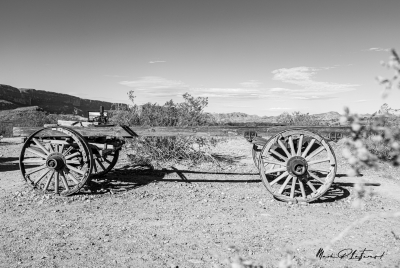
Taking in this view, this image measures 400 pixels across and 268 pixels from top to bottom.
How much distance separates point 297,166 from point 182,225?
2.46m

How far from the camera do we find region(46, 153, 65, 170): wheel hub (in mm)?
6211

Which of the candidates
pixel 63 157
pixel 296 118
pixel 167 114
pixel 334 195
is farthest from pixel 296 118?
pixel 63 157

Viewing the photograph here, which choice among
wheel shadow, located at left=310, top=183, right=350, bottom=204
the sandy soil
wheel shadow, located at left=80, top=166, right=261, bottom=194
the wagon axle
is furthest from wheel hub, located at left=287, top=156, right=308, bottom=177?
the wagon axle

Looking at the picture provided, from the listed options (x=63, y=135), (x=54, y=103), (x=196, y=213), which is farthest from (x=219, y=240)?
(x=54, y=103)

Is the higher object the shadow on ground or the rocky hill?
the rocky hill

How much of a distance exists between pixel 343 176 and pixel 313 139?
2.98 m

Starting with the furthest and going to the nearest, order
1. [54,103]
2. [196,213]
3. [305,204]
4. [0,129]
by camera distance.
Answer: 1. [54,103]
2. [0,129]
3. [305,204]
4. [196,213]

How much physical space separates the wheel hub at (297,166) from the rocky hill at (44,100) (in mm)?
47296

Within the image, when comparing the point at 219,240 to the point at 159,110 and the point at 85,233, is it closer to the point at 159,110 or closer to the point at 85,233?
the point at 85,233

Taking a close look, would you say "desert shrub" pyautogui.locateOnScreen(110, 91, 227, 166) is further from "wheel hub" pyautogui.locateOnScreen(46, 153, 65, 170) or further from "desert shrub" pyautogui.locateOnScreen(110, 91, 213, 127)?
"wheel hub" pyautogui.locateOnScreen(46, 153, 65, 170)

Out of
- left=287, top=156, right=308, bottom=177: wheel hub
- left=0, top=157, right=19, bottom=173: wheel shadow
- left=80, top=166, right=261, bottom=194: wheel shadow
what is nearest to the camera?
left=287, top=156, right=308, bottom=177: wheel hub

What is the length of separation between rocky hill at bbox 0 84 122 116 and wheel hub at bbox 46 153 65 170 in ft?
149

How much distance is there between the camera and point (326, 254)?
3.93m

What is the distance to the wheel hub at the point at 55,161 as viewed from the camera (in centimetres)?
621
